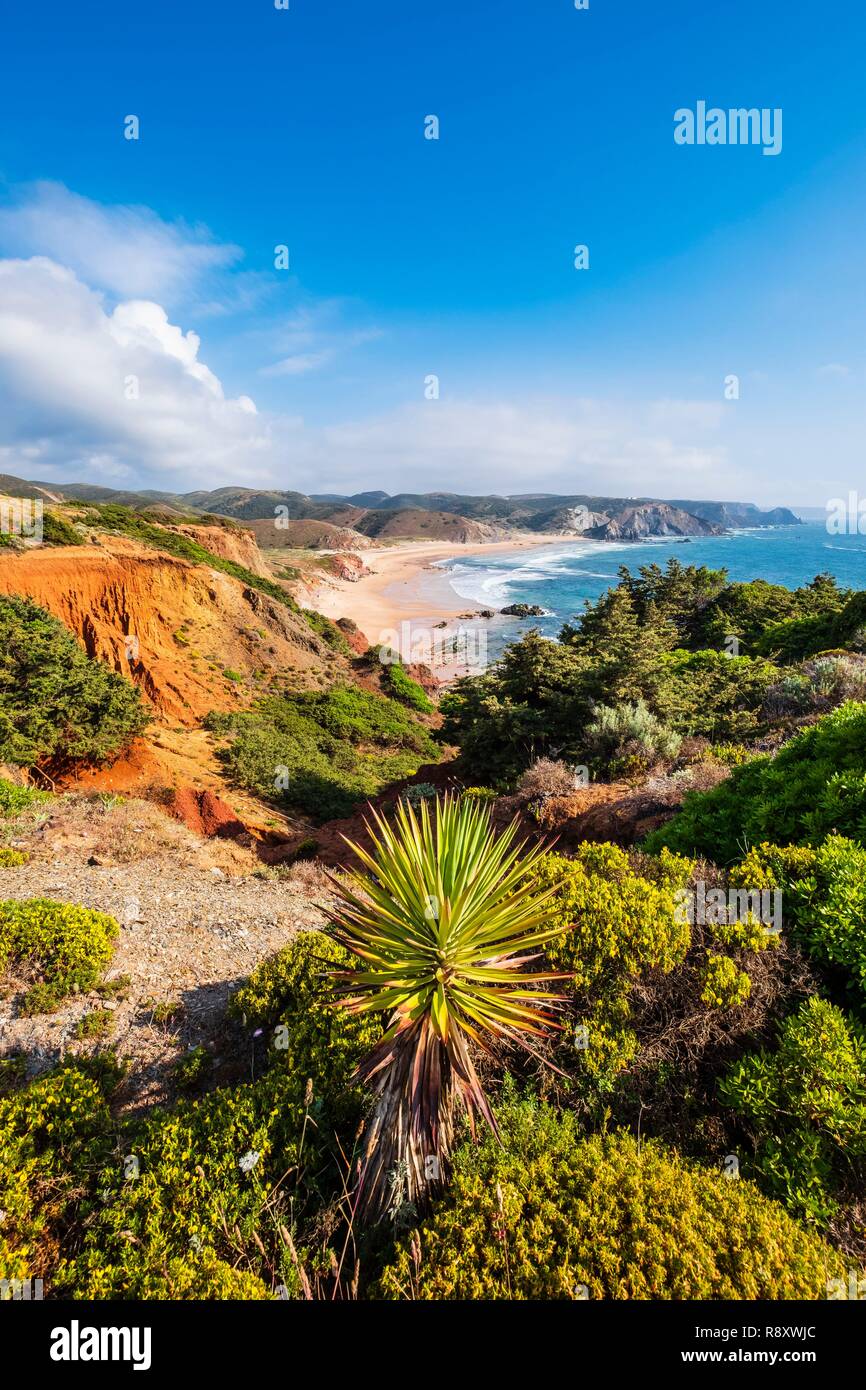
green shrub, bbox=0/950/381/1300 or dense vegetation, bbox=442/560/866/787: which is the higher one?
dense vegetation, bbox=442/560/866/787

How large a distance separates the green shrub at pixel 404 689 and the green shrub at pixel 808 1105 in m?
26.0

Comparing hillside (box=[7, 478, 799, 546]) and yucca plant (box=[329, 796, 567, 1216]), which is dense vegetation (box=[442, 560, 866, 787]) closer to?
yucca plant (box=[329, 796, 567, 1216])

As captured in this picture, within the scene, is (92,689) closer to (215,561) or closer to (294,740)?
(294,740)

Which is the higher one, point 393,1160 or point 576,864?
point 576,864

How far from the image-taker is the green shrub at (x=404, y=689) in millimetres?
29469

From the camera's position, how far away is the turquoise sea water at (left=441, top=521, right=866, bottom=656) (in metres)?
60.2

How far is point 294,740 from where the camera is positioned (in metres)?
19.6

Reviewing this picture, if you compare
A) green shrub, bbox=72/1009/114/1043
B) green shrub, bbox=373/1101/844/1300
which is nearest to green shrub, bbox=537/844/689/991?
green shrub, bbox=373/1101/844/1300

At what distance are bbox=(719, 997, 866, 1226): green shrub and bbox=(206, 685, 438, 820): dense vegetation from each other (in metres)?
12.5

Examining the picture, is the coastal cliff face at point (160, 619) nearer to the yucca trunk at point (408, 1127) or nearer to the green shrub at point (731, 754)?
the green shrub at point (731, 754)

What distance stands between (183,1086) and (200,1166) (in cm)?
137

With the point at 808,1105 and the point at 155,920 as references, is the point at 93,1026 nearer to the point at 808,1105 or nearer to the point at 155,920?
the point at 155,920

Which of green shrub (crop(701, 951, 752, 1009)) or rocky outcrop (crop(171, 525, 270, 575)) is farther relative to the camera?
rocky outcrop (crop(171, 525, 270, 575))
